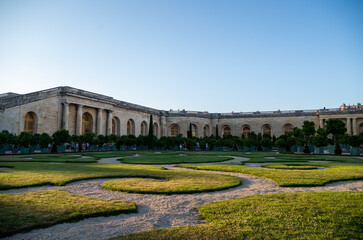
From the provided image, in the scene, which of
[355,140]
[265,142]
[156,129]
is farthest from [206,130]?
[355,140]

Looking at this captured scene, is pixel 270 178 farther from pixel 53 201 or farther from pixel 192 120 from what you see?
pixel 192 120

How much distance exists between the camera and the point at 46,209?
15.0ft

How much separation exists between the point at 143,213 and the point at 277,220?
92.6 inches

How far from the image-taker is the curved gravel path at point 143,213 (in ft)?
12.2

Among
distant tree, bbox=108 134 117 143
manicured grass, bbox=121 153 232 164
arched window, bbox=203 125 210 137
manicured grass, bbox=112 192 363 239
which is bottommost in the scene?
manicured grass, bbox=121 153 232 164

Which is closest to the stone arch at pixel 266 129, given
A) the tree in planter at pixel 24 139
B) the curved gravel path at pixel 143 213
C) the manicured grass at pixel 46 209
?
the tree in planter at pixel 24 139

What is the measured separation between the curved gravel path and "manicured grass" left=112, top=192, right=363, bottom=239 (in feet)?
1.18

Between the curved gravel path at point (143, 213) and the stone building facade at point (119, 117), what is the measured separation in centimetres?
2389

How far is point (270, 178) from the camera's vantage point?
28.9ft

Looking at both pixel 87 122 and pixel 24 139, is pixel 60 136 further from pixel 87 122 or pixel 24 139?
pixel 87 122

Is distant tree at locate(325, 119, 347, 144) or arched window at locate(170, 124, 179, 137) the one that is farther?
arched window at locate(170, 124, 179, 137)

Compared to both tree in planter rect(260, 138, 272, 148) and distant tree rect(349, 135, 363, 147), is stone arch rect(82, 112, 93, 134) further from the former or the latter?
distant tree rect(349, 135, 363, 147)

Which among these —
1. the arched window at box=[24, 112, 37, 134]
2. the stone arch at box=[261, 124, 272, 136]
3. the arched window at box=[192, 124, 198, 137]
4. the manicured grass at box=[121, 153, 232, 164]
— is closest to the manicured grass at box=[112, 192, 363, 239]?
the manicured grass at box=[121, 153, 232, 164]

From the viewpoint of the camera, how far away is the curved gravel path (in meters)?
3.71
